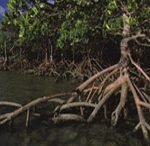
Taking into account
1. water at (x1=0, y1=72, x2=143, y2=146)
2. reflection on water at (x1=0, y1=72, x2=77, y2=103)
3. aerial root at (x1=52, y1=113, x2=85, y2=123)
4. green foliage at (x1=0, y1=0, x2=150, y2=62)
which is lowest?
water at (x1=0, y1=72, x2=143, y2=146)

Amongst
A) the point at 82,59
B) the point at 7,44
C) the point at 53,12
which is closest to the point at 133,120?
the point at 53,12

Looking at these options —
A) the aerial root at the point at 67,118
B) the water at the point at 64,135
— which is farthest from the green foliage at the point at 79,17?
the water at the point at 64,135

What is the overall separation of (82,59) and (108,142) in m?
10.3

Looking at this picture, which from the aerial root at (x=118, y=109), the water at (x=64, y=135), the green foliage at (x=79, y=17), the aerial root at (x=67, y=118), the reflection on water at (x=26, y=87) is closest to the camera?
the water at (x=64, y=135)

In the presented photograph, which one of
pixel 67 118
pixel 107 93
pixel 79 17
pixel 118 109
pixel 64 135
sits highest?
pixel 79 17

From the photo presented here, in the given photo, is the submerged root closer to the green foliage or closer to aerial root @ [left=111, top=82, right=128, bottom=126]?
aerial root @ [left=111, top=82, right=128, bottom=126]

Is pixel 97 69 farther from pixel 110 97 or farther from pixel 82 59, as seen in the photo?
pixel 110 97

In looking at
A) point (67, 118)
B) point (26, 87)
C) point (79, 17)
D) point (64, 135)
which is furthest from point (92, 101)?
point (26, 87)

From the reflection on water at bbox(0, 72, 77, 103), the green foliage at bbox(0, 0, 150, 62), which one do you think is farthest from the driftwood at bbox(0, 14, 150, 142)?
the reflection on water at bbox(0, 72, 77, 103)

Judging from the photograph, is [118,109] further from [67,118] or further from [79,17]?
[79,17]

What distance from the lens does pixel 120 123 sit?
11039mm

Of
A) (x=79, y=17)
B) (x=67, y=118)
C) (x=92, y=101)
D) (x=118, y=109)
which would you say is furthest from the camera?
(x=79, y=17)

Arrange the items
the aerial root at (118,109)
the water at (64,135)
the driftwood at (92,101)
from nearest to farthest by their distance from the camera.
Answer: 1. the water at (64,135)
2. the driftwood at (92,101)
3. the aerial root at (118,109)

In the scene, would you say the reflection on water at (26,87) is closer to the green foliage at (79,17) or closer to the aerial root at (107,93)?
the green foliage at (79,17)
